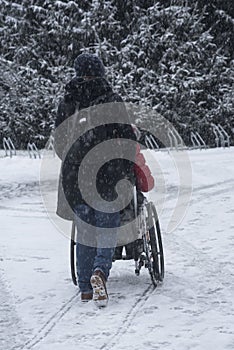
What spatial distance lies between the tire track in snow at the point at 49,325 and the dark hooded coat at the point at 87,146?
634mm

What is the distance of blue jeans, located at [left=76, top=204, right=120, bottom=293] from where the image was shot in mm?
4953

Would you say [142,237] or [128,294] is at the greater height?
[142,237]

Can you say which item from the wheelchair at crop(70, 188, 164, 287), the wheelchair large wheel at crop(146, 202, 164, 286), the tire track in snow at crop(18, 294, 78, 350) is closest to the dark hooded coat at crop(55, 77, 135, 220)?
the wheelchair at crop(70, 188, 164, 287)

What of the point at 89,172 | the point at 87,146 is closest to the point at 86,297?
the point at 89,172

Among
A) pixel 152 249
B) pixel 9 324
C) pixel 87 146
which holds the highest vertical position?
pixel 87 146

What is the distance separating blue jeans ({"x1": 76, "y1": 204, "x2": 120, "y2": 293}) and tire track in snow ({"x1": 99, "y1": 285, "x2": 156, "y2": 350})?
314mm

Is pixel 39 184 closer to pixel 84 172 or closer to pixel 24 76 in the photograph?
pixel 84 172

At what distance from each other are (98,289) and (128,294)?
19.3 inches

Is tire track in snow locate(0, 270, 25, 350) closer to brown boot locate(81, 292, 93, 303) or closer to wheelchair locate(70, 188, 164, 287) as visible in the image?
brown boot locate(81, 292, 93, 303)

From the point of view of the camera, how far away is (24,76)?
2797 centimetres

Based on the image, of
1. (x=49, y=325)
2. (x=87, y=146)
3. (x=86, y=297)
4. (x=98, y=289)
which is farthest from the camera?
(x=86, y=297)

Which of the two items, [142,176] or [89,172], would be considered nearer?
[89,172]

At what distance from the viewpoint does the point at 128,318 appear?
458cm

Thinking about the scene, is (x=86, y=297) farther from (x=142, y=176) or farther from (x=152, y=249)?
(x=142, y=176)
